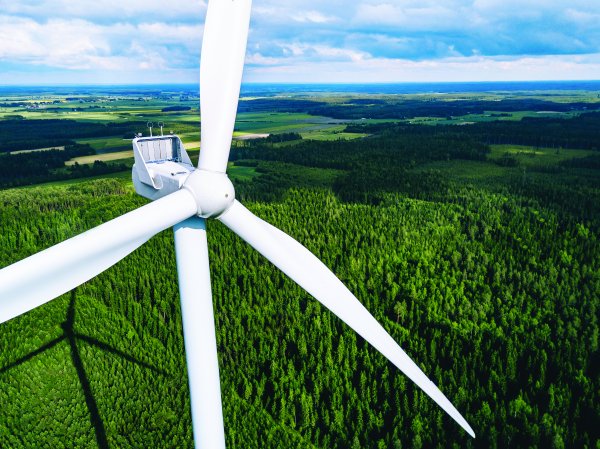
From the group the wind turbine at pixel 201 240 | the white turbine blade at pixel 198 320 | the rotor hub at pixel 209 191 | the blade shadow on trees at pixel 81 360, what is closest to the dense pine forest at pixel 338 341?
the blade shadow on trees at pixel 81 360

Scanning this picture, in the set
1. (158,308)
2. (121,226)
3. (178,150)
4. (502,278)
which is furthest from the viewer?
(502,278)

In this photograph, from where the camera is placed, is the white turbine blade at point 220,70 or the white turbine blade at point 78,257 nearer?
the white turbine blade at point 78,257

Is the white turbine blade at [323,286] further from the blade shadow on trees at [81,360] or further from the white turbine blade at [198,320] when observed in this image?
the blade shadow on trees at [81,360]

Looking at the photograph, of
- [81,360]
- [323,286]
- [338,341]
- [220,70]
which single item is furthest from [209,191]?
[81,360]

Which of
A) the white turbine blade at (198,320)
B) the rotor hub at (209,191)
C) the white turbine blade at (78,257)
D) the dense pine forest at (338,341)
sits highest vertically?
the rotor hub at (209,191)

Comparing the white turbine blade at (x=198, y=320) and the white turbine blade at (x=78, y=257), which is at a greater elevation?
the white turbine blade at (x=78, y=257)

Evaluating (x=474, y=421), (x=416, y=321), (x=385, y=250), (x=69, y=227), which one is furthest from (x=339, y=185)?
(x=474, y=421)

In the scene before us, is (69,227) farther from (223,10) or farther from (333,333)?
(223,10)
